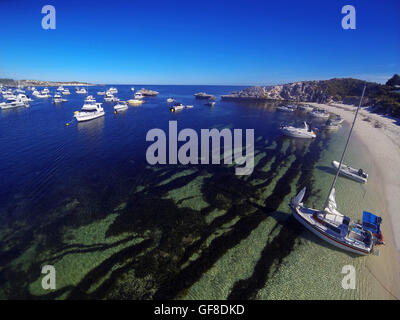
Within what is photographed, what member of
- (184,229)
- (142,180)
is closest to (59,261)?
(184,229)

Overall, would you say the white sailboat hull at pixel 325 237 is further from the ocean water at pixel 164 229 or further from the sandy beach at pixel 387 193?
the sandy beach at pixel 387 193

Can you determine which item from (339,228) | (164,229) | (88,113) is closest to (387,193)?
(339,228)

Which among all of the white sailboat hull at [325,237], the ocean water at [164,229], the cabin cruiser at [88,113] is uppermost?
the cabin cruiser at [88,113]
